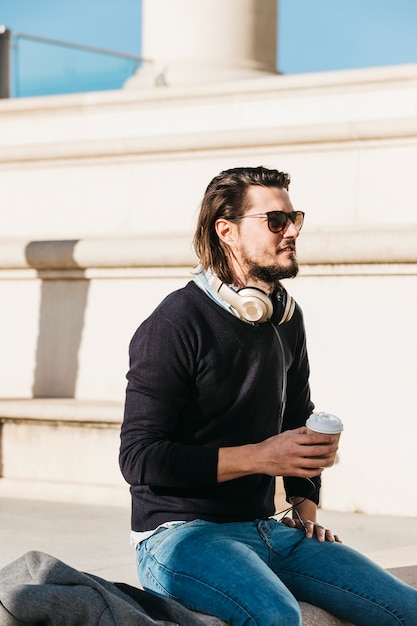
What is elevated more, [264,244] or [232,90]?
[232,90]

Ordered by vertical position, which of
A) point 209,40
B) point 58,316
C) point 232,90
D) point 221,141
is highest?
point 209,40

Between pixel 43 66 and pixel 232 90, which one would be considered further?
pixel 43 66

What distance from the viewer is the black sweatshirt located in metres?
3.64

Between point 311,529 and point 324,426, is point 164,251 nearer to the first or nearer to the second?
point 311,529

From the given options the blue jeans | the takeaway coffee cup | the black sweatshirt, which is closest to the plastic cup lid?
the takeaway coffee cup

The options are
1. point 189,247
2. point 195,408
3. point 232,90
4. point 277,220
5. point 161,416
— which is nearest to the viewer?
point 161,416

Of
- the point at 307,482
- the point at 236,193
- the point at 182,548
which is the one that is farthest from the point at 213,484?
the point at 236,193

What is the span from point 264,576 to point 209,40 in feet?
36.5

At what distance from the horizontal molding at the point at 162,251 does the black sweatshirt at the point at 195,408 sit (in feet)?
12.9

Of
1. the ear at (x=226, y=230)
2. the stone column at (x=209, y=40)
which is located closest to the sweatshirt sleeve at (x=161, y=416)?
the ear at (x=226, y=230)

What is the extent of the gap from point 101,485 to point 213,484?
448cm

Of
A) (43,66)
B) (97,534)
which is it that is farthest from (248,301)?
(43,66)

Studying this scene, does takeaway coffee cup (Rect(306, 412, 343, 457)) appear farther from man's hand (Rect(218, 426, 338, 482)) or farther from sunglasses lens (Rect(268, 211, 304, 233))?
sunglasses lens (Rect(268, 211, 304, 233))

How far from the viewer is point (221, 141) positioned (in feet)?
32.0
